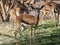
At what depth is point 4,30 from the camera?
→ 9203 millimetres

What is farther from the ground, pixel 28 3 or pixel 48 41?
pixel 28 3

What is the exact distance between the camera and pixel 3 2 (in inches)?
409

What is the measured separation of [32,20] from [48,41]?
82 centimetres

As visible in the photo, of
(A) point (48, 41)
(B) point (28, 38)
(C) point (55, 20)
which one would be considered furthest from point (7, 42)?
(C) point (55, 20)

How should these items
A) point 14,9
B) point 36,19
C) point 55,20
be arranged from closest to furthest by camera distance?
point 36,19 < point 14,9 < point 55,20

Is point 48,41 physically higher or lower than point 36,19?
lower

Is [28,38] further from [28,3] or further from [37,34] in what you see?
[28,3]

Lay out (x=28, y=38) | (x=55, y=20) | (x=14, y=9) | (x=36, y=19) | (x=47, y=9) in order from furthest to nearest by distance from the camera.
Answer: (x=55, y=20) → (x=47, y=9) → (x=14, y=9) → (x=28, y=38) → (x=36, y=19)

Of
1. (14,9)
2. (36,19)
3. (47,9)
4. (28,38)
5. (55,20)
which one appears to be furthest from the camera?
(55,20)

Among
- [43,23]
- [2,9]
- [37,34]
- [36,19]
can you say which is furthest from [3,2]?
[36,19]

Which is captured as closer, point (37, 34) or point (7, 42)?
point (7, 42)

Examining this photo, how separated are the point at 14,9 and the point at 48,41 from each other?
5.24 ft

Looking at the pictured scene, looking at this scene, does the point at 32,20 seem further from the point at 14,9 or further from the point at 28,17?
the point at 14,9

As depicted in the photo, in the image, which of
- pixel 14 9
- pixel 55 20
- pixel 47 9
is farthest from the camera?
pixel 55 20
